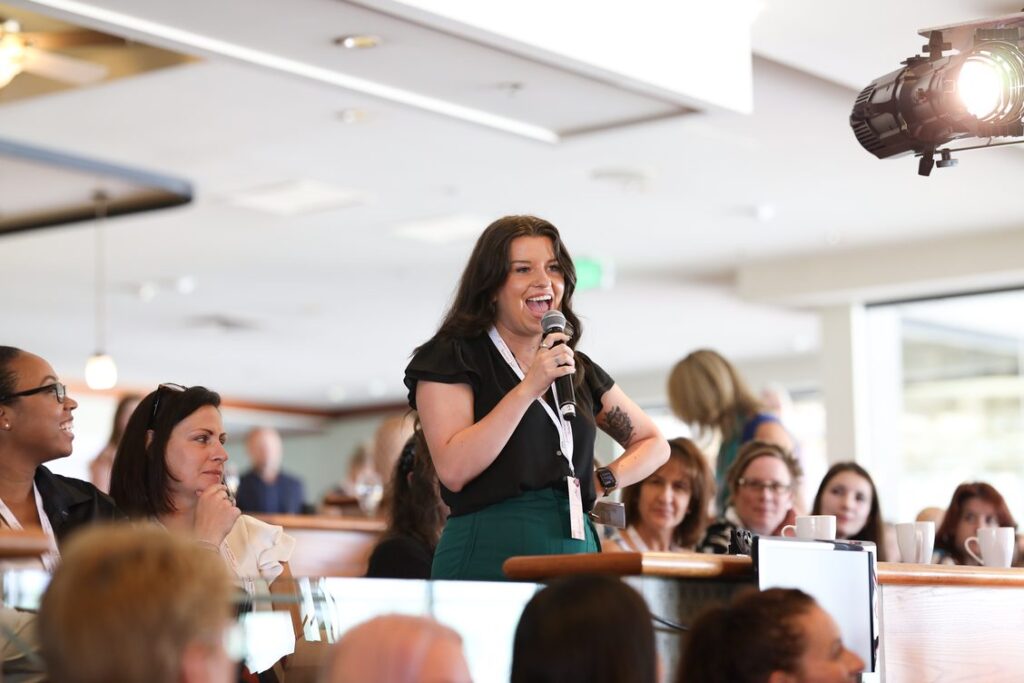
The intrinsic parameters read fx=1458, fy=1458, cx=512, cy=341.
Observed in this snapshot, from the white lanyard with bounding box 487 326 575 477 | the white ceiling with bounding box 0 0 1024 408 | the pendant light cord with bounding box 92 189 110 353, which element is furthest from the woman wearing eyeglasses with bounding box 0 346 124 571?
the pendant light cord with bounding box 92 189 110 353

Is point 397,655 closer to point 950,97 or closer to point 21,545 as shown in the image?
point 21,545

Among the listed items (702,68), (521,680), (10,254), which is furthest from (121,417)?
(521,680)

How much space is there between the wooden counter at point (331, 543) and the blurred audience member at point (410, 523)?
257cm

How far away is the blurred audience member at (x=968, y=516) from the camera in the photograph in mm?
4668

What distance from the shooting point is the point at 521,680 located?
69.8 inches

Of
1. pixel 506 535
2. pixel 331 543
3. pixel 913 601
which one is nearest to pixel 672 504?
pixel 913 601

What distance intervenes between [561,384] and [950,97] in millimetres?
1600

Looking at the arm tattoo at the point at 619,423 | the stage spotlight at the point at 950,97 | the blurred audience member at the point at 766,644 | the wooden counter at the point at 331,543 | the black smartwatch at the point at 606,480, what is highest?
the stage spotlight at the point at 950,97

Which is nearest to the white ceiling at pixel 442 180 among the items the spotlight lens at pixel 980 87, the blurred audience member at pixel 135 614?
the spotlight lens at pixel 980 87

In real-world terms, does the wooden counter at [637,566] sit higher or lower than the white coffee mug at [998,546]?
higher

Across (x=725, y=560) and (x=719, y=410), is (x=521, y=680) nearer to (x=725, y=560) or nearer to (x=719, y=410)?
(x=725, y=560)

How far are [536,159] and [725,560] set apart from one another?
184 inches

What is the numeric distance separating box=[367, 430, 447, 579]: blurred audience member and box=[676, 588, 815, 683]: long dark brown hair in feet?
5.47

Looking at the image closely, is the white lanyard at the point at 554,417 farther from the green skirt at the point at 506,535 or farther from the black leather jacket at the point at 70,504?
the black leather jacket at the point at 70,504
